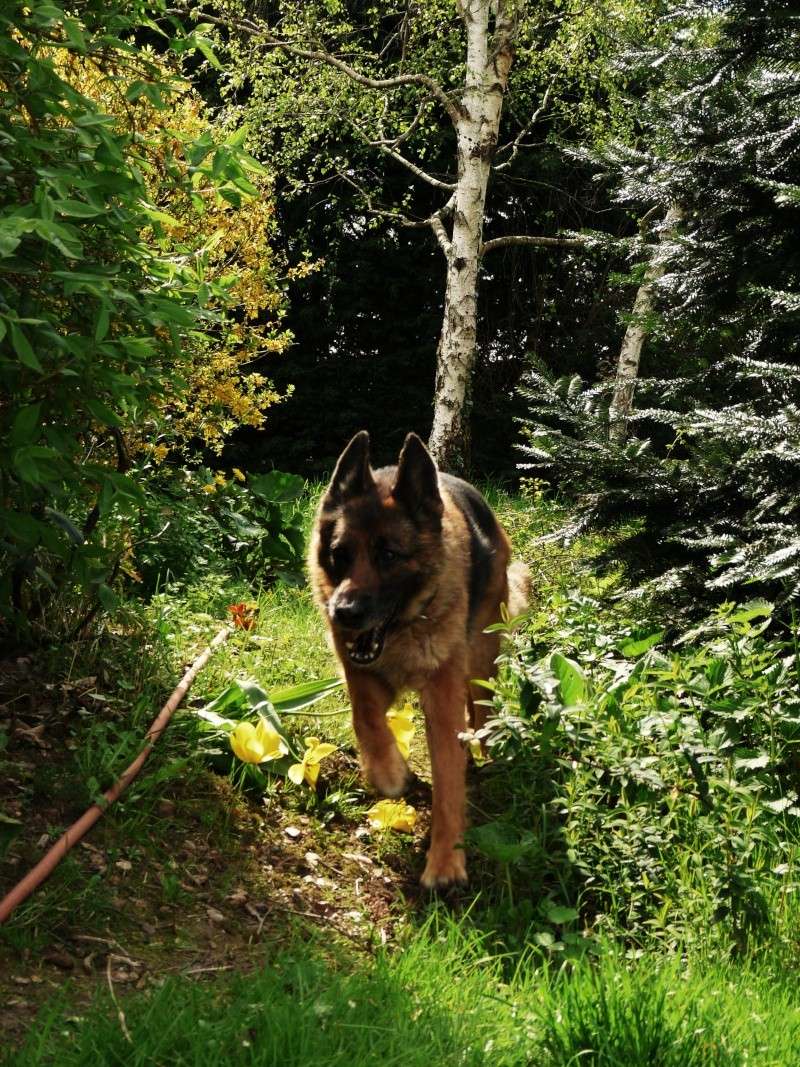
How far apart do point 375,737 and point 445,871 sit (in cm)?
61

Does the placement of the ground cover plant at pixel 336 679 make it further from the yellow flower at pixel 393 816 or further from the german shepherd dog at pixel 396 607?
the german shepherd dog at pixel 396 607

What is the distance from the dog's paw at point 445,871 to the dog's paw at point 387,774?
0.37 metres

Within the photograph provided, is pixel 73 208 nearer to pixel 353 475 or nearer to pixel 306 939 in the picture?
pixel 353 475

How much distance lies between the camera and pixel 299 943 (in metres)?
3.38

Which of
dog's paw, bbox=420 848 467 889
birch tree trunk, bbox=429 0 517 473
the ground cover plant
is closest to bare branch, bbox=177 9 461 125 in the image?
birch tree trunk, bbox=429 0 517 473

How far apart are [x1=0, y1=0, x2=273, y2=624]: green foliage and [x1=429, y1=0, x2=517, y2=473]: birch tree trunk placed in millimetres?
6612

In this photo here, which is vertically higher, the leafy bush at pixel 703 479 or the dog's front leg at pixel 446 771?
the leafy bush at pixel 703 479

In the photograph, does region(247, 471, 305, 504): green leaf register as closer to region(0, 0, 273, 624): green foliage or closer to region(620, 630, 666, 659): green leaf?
region(620, 630, 666, 659): green leaf

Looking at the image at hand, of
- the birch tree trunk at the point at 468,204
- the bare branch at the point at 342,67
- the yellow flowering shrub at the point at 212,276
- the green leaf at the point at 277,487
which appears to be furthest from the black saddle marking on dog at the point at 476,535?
the bare branch at the point at 342,67

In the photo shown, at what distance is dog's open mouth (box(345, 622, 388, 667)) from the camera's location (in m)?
4.26

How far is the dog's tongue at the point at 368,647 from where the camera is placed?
168 inches

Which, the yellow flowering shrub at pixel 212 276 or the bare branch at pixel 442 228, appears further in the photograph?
the bare branch at pixel 442 228

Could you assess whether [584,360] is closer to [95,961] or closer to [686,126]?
[686,126]

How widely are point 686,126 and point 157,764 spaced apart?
4.14 metres
